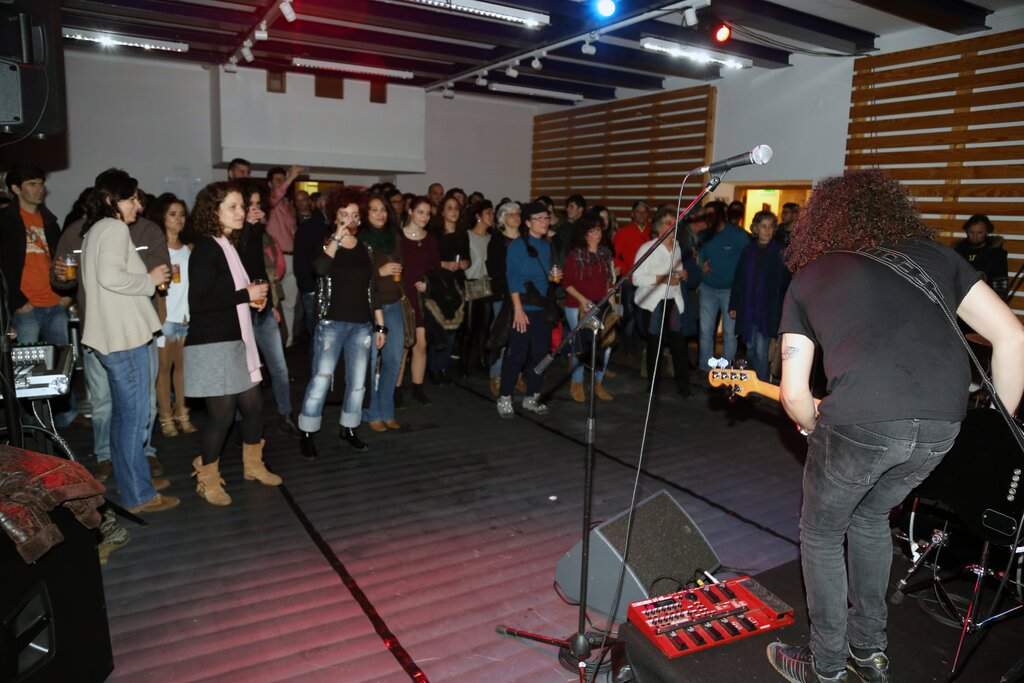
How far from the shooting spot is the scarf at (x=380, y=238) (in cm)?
478

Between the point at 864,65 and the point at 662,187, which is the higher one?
the point at 864,65

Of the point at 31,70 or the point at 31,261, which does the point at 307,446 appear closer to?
the point at 31,261

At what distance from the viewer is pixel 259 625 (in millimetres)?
2646

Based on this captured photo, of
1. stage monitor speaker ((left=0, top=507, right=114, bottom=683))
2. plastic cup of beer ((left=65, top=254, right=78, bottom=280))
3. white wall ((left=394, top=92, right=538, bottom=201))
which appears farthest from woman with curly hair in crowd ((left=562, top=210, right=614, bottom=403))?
white wall ((left=394, top=92, right=538, bottom=201))

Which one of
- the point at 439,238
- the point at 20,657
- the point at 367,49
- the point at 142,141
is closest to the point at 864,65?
the point at 439,238

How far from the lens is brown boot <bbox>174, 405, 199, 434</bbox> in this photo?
191 inches

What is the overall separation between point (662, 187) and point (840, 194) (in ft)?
26.1

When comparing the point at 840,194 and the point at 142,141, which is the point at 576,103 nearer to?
the point at 142,141

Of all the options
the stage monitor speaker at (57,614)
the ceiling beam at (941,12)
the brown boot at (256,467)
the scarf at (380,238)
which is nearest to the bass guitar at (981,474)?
the stage monitor speaker at (57,614)

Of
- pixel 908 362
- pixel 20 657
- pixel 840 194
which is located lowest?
pixel 20 657

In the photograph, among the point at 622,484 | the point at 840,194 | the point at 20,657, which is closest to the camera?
the point at 20,657

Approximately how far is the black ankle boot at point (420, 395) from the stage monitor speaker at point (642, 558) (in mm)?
3001

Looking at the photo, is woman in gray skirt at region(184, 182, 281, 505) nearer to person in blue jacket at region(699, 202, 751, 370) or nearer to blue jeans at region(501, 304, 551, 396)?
blue jeans at region(501, 304, 551, 396)

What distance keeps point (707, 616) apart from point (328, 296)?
9.22 ft
